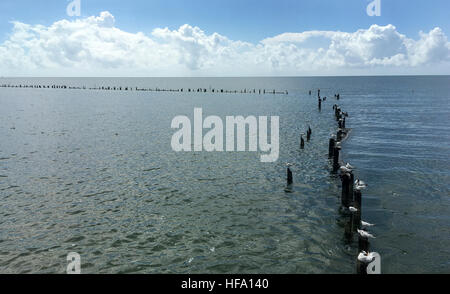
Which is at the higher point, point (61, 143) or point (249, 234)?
point (61, 143)

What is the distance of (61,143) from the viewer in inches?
1438

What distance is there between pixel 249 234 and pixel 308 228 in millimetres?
3278

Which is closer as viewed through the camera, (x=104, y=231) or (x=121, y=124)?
(x=104, y=231)

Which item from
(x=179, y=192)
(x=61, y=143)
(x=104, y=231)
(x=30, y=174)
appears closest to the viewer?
(x=104, y=231)

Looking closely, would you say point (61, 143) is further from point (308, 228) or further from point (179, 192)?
point (308, 228)

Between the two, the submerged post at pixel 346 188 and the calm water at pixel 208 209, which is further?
the submerged post at pixel 346 188

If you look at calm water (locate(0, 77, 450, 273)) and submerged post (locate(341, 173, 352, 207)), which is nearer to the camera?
calm water (locate(0, 77, 450, 273))

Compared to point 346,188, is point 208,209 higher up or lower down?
lower down

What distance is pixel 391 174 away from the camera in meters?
25.7
